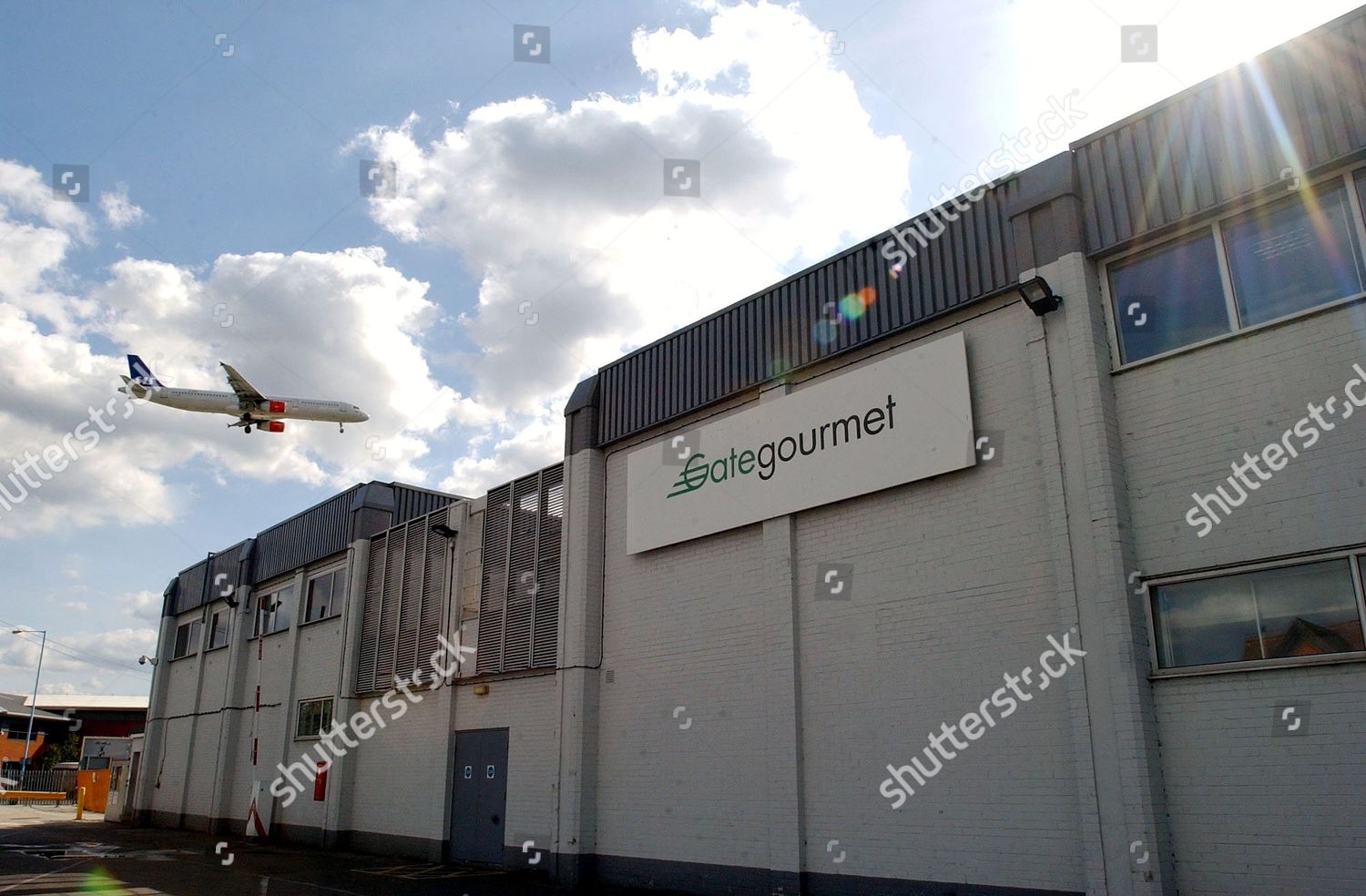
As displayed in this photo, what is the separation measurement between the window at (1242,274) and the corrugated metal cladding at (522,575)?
10271 millimetres

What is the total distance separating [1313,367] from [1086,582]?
2.83m

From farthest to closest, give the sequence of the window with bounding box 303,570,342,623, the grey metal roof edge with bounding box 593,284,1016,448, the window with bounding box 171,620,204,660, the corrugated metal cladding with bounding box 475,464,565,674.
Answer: the window with bounding box 171,620,204,660 < the window with bounding box 303,570,342,623 < the corrugated metal cladding with bounding box 475,464,565,674 < the grey metal roof edge with bounding box 593,284,1016,448

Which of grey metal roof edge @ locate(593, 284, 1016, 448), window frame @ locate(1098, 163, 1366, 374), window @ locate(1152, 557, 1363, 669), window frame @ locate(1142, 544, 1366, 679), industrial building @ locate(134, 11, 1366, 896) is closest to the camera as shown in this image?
window frame @ locate(1142, 544, 1366, 679)

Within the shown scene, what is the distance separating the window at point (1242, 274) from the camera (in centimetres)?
898

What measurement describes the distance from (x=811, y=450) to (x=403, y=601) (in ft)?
38.2

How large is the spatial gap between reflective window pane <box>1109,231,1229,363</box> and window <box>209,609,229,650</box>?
27.9 meters

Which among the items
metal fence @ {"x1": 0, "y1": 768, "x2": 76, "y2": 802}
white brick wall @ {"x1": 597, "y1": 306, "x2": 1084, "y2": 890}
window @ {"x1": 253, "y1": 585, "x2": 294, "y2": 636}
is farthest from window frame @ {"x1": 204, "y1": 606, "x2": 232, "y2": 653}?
metal fence @ {"x1": 0, "y1": 768, "x2": 76, "y2": 802}

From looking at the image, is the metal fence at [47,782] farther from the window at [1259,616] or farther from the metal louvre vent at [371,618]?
the window at [1259,616]

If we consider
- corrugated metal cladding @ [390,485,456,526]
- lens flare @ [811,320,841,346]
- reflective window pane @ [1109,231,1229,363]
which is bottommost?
reflective window pane @ [1109,231,1229,363]

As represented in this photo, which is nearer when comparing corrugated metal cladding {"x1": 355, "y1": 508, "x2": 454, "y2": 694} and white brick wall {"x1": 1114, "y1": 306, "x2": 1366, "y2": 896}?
white brick wall {"x1": 1114, "y1": 306, "x2": 1366, "y2": 896}

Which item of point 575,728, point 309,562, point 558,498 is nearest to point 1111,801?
point 575,728

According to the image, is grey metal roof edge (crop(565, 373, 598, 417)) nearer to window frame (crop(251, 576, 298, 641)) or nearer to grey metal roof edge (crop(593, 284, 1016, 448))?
grey metal roof edge (crop(593, 284, 1016, 448))

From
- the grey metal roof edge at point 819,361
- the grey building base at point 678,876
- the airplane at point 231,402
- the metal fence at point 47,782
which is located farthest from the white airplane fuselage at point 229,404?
the metal fence at point 47,782

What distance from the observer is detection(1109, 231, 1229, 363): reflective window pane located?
32.0 feet
